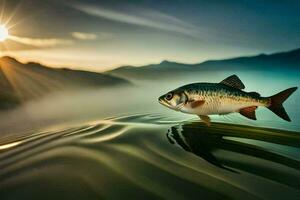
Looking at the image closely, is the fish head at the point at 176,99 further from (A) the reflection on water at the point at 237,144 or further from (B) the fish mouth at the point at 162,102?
(A) the reflection on water at the point at 237,144

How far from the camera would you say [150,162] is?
1.77 metres

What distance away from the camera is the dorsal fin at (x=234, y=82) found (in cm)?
188

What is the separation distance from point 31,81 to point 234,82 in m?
1.03

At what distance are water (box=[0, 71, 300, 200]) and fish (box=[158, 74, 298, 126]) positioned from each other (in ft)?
0.27

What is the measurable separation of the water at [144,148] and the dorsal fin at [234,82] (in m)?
0.07

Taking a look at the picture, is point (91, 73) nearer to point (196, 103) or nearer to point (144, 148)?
point (144, 148)

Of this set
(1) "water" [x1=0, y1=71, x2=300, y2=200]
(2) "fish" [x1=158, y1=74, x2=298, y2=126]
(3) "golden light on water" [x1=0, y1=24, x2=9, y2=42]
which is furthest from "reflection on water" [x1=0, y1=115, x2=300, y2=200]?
(3) "golden light on water" [x1=0, y1=24, x2=9, y2=42]

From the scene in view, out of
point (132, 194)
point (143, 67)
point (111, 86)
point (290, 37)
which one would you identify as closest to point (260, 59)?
point (290, 37)

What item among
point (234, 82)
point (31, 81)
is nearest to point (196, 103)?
point (234, 82)

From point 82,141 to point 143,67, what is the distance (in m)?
0.50

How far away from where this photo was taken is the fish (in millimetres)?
1786

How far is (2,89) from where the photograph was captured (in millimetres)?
1915

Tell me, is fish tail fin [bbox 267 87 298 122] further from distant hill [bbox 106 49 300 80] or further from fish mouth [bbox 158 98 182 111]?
fish mouth [bbox 158 98 182 111]

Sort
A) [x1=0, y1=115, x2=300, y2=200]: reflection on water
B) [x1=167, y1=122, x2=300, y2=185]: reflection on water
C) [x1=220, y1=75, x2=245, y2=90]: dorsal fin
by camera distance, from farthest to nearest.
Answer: [x1=220, y1=75, x2=245, y2=90]: dorsal fin < [x1=167, y1=122, x2=300, y2=185]: reflection on water < [x1=0, y1=115, x2=300, y2=200]: reflection on water
